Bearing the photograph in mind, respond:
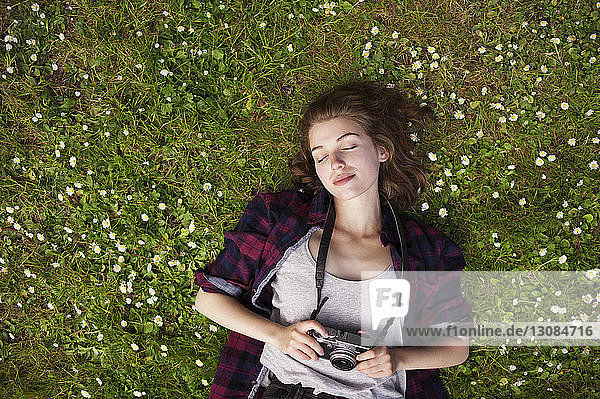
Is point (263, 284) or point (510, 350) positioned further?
point (510, 350)

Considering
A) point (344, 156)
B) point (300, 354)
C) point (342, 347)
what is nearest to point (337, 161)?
point (344, 156)

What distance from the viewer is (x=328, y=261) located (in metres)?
3.11

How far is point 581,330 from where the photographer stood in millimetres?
3662

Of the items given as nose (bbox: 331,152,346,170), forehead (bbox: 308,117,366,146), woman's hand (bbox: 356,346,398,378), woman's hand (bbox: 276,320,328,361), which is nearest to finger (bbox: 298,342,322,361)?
woman's hand (bbox: 276,320,328,361)

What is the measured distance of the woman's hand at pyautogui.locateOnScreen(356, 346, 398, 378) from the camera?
9.34 feet

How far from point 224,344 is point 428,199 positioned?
1.97 m

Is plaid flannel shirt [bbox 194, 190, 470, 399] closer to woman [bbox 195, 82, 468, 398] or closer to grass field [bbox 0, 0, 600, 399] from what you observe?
woman [bbox 195, 82, 468, 398]

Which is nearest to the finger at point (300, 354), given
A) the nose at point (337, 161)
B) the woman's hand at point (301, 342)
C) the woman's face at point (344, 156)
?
the woman's hand at point (301, 342)

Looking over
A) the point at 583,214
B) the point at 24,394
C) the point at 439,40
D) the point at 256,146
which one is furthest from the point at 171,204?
the point at 583,214

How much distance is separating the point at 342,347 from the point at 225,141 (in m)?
1.82

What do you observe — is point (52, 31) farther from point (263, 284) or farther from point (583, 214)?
point (583, 214)

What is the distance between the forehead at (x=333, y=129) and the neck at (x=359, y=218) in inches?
17.2

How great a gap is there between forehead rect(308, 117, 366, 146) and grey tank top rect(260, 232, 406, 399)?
0.64m

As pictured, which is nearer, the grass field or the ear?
the ear
